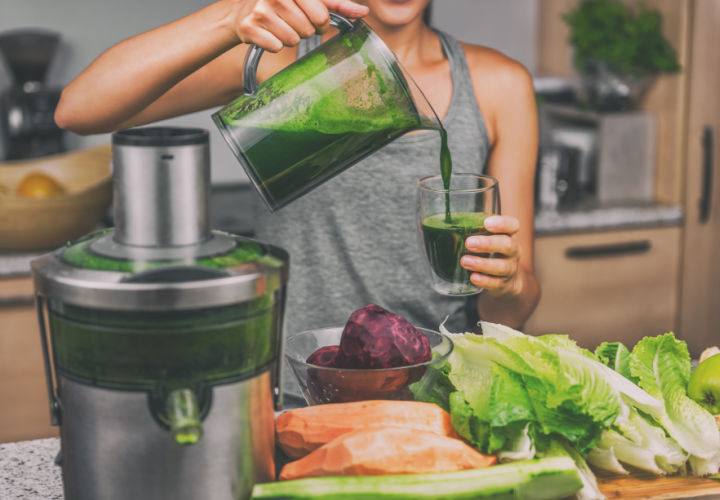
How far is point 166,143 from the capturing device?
2.39 feet

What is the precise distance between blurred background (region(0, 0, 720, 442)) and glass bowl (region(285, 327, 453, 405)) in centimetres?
134

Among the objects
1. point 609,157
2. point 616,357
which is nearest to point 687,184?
point 609,157

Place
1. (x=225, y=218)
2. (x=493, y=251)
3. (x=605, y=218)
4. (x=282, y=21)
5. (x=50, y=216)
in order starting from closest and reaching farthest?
1. (x=282, y=21)
2. (x=493, y=251)
3. (x=50, y=216)
4. (x=225, y=218)
5. (x=605, y=218)

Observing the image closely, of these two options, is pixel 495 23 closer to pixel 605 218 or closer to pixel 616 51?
pixel 616 51

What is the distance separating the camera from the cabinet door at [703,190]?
2.39 metres

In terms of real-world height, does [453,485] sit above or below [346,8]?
below

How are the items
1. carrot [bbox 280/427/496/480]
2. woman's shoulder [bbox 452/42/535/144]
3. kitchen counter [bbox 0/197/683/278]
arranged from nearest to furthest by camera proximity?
carrot [bbox 280/427/496/480]
woman's shoulder [bbox 452/42/535/144]
kitchen counter [bbox 0/197/683/278]

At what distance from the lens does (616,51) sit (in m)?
2.51

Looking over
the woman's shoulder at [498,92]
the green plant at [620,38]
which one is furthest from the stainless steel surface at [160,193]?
the green plant at [620,38]

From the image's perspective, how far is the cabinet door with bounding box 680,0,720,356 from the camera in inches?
94.3

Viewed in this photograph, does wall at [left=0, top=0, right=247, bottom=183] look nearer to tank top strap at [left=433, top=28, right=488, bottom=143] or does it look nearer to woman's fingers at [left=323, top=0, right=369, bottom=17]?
tank top strap at [left=433, top=28, right=488, bottom=143]

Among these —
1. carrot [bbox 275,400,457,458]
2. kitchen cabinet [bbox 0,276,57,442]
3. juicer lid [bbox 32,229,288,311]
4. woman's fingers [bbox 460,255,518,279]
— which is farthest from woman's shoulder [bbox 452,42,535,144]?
kitchen cabinet [bbox 0,276,57,442]

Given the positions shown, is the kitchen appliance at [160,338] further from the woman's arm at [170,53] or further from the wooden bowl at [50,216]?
the wooden bowl at [50,216]

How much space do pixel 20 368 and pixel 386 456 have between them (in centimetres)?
155
